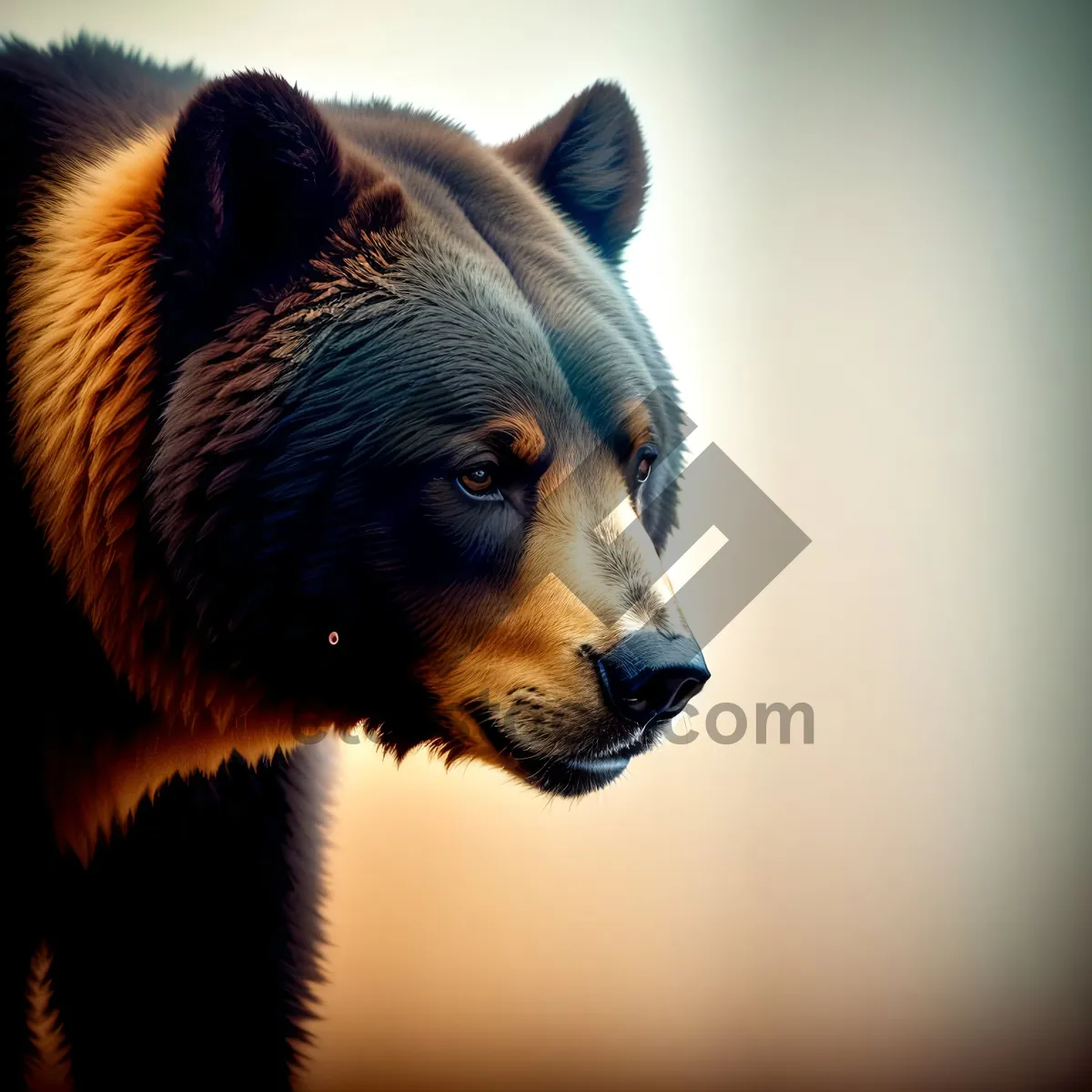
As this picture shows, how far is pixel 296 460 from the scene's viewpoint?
134 cm

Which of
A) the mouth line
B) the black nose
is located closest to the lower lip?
the mouth line

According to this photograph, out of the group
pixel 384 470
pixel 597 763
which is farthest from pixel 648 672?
pixel 384 470

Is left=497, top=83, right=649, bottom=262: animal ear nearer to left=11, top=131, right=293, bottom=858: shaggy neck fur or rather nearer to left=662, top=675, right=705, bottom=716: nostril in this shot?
left=11, top=131, right=293, bottom=858: shaggy neck fur

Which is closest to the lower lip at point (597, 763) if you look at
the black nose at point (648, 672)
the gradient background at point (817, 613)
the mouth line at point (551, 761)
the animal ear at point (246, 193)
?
the mouth line at point (551, 761)

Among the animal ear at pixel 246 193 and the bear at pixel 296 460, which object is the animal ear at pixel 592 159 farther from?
the animal ear at pixel 246 193

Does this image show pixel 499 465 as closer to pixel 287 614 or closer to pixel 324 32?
pixel 287 614

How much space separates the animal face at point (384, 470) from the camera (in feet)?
4.34

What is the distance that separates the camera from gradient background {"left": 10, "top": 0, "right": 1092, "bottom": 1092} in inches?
72.6

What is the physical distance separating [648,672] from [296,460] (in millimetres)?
595

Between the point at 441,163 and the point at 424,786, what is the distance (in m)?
1.16

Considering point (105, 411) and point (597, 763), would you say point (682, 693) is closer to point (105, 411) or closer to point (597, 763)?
point (597, 763)

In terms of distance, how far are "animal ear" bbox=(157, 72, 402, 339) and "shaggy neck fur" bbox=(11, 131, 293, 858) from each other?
0.07 m

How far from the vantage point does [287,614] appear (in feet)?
4.55

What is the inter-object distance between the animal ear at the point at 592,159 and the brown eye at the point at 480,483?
0.61 m
